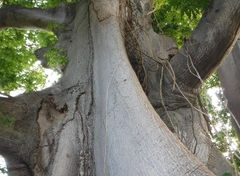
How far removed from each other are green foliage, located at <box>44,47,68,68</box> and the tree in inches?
2.9

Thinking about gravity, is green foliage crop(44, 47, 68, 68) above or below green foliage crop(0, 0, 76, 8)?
below

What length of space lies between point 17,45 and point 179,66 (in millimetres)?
3228

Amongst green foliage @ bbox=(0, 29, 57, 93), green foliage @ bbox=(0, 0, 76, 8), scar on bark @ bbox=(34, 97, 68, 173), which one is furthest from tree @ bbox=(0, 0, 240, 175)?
green foliage @ bbox=(0, 0, 76, 8)

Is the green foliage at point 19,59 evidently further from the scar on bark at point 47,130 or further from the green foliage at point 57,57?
the scar on bark at point 47,130

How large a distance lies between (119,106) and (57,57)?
1.28 meters

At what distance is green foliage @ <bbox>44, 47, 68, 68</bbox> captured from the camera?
3.16 meters

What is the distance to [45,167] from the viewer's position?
2.38m

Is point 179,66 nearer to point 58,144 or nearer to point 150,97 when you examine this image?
point 150,97

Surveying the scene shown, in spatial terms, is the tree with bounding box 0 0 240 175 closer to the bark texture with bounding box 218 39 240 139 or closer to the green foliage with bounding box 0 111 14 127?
the green foliage with bounding box 0 111 14 127

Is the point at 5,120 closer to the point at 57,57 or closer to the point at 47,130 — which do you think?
the point at 47,130

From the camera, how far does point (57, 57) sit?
3189 millimetres

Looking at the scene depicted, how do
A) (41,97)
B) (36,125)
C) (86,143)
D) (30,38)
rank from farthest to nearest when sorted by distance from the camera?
(30,38)
(41,97)
(36,125)
(86,143)

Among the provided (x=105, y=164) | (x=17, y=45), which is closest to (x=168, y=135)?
(x=105, y=164)

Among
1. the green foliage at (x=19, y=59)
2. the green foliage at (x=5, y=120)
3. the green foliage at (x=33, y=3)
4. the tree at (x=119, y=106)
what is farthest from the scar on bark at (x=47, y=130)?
the green foliage at (x=33, y=3)
